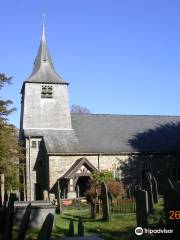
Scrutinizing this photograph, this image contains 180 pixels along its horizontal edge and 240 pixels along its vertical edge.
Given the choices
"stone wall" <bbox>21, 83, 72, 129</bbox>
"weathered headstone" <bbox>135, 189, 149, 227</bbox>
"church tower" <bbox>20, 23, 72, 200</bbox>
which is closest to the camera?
"weathered headstone" <bbox>135, 189, 149, 227</bbox>

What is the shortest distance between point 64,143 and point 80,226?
1145 inches

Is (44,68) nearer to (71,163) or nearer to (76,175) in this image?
(71,163)

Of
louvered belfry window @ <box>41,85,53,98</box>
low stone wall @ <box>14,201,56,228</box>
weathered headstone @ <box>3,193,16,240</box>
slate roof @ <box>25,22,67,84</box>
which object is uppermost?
slate roof @ <box>25,22,67,84</box>

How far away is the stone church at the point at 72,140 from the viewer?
3691 cm

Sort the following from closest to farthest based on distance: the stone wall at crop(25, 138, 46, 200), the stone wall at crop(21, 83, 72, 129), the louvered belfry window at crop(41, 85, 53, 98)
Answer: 1. the stone wall at crop(25, 138, 46, 200)
2. the stone wall at crop(21, 83, 72, 129)
3. the louvered belfry window at crop(41, 85, 53, 98)

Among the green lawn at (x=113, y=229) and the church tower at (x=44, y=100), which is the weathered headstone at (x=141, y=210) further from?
the church tower at (x=44, y=100)

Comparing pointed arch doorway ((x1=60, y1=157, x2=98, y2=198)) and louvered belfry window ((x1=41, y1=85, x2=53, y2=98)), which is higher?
louvered belfry window ((x1=41, y1=85, x2=53, y2=98))

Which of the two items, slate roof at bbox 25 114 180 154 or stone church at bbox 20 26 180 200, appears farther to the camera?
slate roof at bbox 25 114 180 154

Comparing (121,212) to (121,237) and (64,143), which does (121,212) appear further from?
(64,143)

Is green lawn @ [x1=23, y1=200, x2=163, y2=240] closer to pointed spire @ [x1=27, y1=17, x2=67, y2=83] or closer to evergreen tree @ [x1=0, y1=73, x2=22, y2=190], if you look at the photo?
evergreen tree @ [x1=0, y1=73, x2=22, y2=190]

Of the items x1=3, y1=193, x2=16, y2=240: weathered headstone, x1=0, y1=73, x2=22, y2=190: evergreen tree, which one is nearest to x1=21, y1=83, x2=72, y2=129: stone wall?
x1=0, y1=73, x2=22, y2=190: evergreen tree

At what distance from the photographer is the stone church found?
1453 inches

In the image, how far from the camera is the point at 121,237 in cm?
1177

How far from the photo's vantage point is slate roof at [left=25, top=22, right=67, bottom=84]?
4244 centimetres
